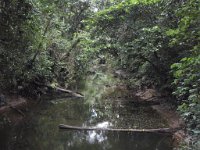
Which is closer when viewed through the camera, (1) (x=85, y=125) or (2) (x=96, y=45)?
(1) (x=85, y=125)

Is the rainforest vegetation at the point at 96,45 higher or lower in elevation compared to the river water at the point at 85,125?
higher

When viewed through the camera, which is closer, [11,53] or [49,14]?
[11,53]

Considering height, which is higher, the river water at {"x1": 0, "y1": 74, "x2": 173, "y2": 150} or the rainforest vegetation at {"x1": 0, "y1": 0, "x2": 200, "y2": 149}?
the rainforest vegetation at {"x1": 0, "y1": 0, "x2": 200, "y2": 149}

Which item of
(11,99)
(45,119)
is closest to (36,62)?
(11,99)

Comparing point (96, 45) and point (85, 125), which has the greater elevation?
point (96, 45)

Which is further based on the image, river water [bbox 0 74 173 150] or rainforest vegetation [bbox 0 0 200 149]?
river water [bbox 0 74 173 150]

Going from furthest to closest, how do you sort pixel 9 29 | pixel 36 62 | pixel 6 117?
pixel 36 62 < pixel 6 117 < pixel 9 29

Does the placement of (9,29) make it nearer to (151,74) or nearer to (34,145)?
(34,145)

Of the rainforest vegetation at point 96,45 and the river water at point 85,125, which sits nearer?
the rainforest vegetation at point 96,45

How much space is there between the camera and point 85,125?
45.5ft

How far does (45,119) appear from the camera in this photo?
1502 centimetres

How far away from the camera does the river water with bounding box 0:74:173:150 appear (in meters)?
11.3

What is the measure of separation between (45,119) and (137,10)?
751 centimetres

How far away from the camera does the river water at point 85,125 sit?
11.3 metres
